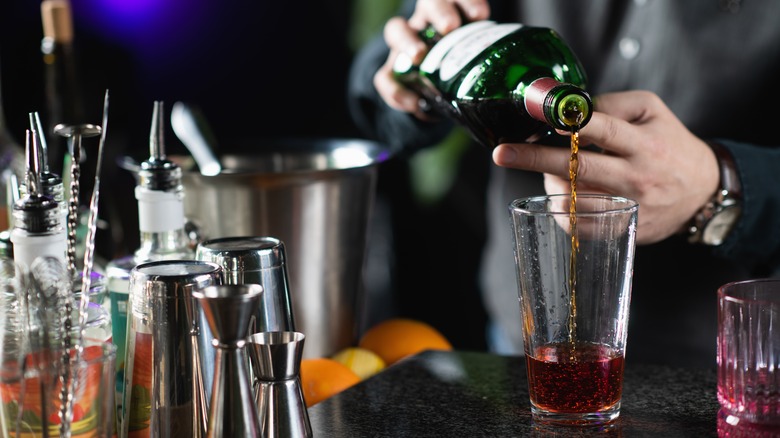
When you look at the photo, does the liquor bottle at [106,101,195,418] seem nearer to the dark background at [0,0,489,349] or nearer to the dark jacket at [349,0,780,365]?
the dark jacket at [349,0,780,365]

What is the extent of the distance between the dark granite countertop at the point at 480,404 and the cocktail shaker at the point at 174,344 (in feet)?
0.42

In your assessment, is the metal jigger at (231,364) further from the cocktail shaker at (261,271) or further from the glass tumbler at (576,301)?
the glass tumbler at (576,301)

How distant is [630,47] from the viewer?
4.33 feet

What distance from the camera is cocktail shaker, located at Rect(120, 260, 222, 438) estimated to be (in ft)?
2.02

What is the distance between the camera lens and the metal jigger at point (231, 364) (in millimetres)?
539

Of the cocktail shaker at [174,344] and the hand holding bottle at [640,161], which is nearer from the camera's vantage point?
the cocktail shaker at [174,344]

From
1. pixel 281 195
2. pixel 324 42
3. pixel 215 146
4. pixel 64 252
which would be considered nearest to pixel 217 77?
pixel 324 42

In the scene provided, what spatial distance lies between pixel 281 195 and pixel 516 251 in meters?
0.32

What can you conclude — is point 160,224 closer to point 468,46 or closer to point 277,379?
point 277,379

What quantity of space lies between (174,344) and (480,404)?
0.28 meters

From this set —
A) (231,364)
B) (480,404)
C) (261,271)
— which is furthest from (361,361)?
(231,364)

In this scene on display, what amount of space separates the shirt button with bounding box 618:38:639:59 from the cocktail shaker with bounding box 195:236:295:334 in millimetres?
794

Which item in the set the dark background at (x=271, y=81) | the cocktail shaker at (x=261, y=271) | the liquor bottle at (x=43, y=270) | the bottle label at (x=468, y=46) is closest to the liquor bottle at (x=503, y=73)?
the bottle label at (x=468, y=46)

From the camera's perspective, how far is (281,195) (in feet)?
3.13
